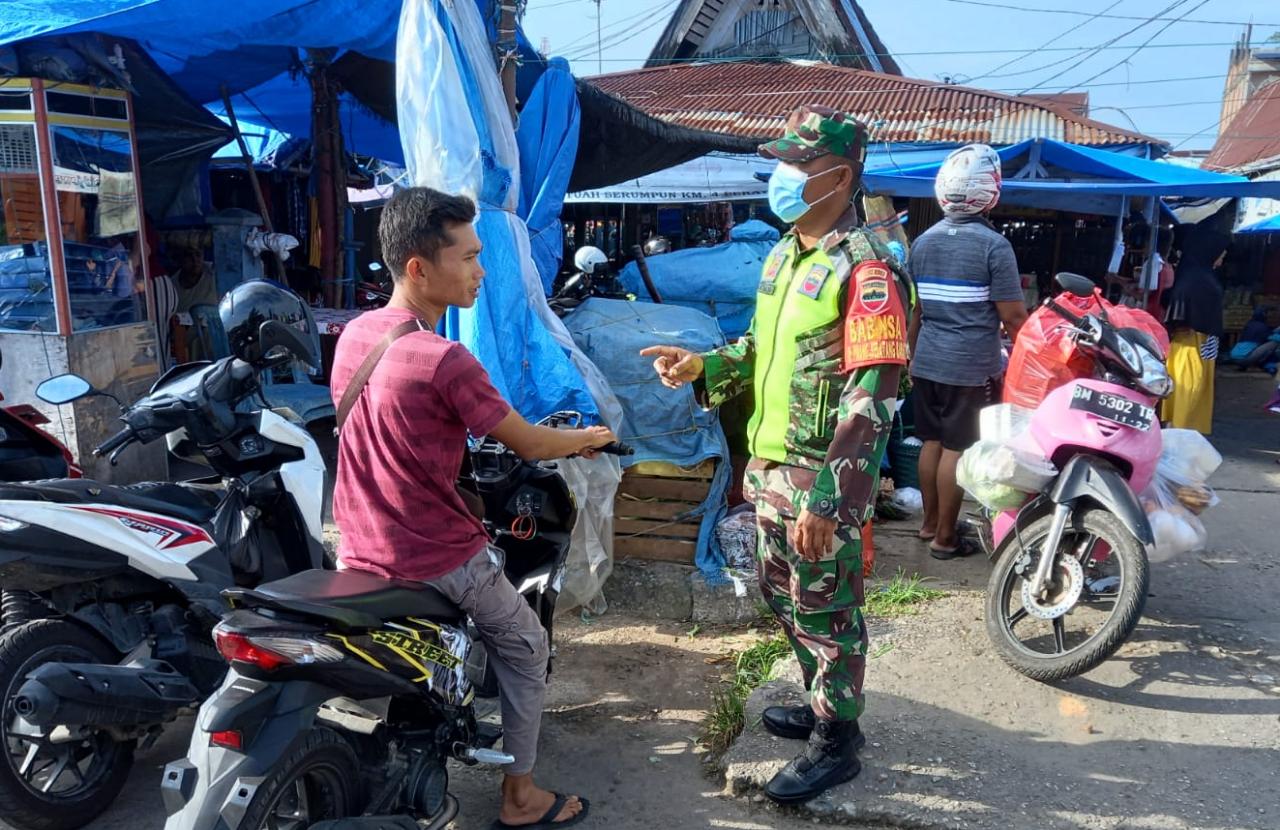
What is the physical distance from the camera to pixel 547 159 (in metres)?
5.05

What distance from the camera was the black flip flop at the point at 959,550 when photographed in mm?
4672

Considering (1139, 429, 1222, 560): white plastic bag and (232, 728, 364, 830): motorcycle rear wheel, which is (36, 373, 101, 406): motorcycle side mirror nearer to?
(232, 728, 364, 830): motorcycle rear wheel

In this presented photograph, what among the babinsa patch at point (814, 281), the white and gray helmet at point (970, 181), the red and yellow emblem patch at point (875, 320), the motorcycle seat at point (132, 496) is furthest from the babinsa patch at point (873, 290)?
the white and gray helmet at point (970, 181)

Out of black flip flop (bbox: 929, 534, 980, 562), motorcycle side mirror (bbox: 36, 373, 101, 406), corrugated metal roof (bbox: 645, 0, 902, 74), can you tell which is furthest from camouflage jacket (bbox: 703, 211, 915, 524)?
corrugated metal roof (bbox: 645, 0, 902, 74)

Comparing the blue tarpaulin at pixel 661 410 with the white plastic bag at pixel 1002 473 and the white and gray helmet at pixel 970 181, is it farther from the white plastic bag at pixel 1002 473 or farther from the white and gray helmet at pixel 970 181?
the white and gray helmet at pixel 970 181

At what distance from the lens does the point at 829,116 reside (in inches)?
99.3

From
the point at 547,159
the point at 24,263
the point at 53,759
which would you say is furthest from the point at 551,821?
the point at 24,263

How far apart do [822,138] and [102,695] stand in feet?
7.70

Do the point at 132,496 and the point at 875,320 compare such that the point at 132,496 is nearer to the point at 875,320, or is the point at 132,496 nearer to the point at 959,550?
the point at 875,320

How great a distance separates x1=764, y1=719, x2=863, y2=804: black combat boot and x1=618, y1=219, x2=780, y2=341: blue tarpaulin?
361cm

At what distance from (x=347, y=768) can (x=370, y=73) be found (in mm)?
6113

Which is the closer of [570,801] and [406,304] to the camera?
[406,304]

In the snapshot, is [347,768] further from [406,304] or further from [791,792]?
[791,792]

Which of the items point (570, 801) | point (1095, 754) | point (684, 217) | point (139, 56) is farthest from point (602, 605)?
point (684, 217)
